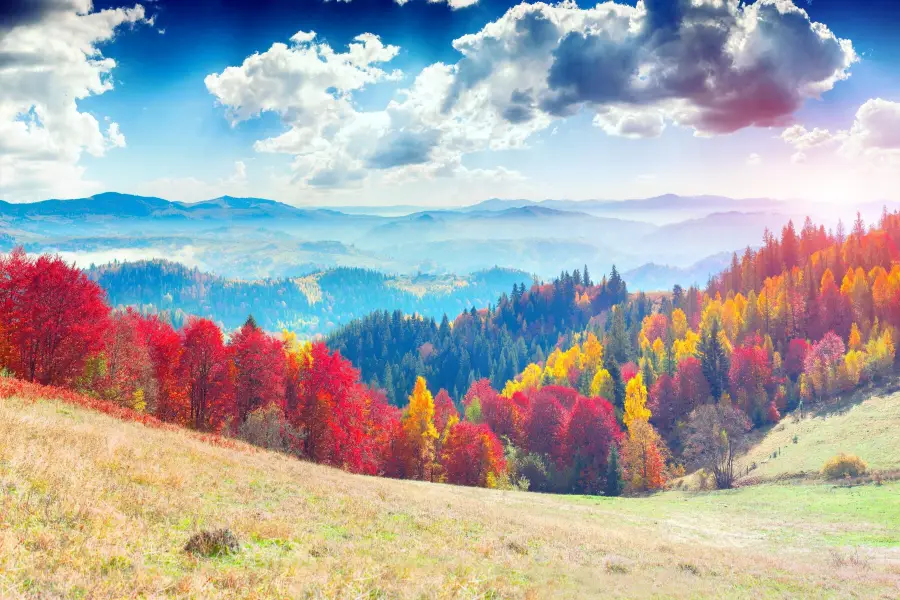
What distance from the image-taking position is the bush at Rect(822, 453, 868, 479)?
59.0m

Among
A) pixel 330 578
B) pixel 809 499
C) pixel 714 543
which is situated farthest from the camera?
pixel 809 499

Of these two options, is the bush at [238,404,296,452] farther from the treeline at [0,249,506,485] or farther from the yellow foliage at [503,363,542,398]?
the yellow foliage at [503,363,542,398]

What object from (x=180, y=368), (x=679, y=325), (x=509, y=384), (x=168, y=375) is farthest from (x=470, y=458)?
(x=679, y=325)

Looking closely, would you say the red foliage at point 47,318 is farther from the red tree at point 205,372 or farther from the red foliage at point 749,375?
the red foliage at point 749,375

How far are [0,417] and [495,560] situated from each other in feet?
57.5

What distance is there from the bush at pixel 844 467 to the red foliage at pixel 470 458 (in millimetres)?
41298

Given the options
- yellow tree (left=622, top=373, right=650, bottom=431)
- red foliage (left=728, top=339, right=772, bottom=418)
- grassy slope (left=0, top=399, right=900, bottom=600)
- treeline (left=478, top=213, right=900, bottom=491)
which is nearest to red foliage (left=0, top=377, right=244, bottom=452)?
grassy slope (left=0, top=399, right=900, bottom=600)

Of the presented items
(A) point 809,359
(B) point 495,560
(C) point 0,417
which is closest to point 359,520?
(B) point 495,560

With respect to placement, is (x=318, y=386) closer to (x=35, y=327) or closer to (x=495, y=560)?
(x=35, y=327)

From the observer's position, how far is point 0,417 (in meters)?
17.7

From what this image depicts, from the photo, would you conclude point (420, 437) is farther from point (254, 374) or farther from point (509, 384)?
point (509, 384)

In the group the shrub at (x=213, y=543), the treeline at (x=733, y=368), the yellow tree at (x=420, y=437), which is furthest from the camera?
the treeline at (x=733, y=368)

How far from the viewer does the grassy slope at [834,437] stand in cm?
6450

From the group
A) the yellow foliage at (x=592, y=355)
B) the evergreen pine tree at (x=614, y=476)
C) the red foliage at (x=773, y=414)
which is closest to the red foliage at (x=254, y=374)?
the evergreen pine tree at (x=614, y=476)
